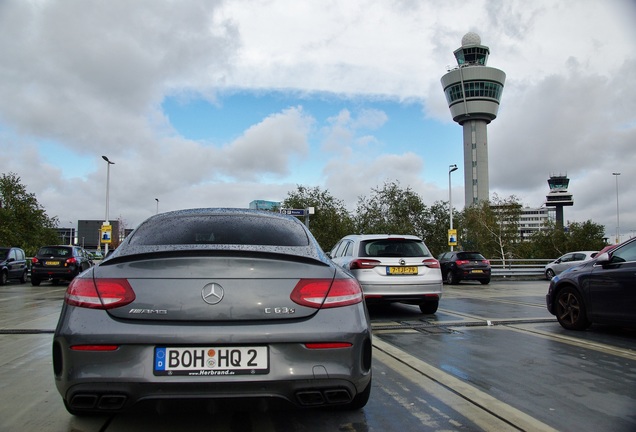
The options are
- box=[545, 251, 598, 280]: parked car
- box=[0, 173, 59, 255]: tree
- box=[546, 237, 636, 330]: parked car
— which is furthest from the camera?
box=[0, 173, 59, 255]: tree

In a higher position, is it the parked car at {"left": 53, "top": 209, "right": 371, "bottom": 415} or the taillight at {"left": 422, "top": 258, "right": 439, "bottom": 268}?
the taillight at {"left": 422, "top": 258, "right": 439, "bottom": 268}

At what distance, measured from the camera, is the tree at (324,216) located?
45.8 metres

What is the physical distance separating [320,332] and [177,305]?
83 cm

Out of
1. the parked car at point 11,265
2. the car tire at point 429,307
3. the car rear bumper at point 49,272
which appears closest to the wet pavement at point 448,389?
the car tire at point 429,307

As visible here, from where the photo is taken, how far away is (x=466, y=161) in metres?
99.2

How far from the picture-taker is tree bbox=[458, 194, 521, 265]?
42.0 m

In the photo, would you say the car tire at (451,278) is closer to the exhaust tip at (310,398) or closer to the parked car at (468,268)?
the parked car at (468,268)

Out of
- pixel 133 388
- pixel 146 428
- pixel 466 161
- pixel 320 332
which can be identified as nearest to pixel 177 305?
pixel 133 388

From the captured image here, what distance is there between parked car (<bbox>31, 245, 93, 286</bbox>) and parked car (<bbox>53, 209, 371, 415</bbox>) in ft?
62.4

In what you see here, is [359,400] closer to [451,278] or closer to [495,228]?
[451,278]

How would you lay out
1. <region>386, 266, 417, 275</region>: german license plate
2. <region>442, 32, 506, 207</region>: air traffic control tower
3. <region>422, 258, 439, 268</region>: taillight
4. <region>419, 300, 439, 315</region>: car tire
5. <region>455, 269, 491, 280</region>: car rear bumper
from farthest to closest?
<region>442, 32, 506, 207</region>: air traffic control tower, <region>455, 269, 491, 280</region>: car rear bumper, <region>419, 300, 439, 315</region>: car tire, <region>422, 258, 439, 268</region>: taillight, <region>386, 266, 417, 275</region>: german license plate

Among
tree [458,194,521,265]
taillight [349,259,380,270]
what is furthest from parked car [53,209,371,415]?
tree [458,194,521,265]

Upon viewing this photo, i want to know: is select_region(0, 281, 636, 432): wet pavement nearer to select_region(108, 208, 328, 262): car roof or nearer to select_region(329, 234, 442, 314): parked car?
select_region(108, 208, 328, 262): car roof

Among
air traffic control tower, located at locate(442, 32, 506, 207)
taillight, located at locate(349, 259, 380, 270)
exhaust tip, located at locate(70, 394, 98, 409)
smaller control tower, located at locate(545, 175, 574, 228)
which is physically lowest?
exhaust tip, located at locate(70, 394, 98, 409)
